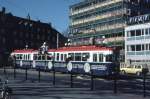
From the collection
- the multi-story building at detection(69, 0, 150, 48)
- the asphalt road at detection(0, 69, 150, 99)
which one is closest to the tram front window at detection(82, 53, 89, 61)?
the asphalt road at detection(0, 69, 150, 99)

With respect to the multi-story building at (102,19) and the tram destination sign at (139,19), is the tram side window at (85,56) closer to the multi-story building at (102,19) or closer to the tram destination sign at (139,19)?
the tram destination sign at (139,19)

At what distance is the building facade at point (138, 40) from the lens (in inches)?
2692

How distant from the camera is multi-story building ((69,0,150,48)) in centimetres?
8367

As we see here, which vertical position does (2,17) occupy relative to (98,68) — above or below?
above

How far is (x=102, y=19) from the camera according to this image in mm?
91312

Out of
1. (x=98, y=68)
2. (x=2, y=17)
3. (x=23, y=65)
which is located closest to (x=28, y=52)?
(x=23, y=65)

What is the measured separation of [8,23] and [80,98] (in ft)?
295

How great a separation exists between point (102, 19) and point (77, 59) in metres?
49.5

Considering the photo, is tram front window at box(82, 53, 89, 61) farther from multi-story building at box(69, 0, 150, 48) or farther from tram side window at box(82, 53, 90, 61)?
multi-story building at box(69, 0, 150, 48)

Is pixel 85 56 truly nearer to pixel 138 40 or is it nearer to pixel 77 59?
pixel 77 59

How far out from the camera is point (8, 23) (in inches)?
4126

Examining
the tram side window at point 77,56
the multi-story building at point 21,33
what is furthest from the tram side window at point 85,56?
the multi-story building at point 21,33

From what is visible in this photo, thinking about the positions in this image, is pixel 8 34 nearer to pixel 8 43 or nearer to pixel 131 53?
pixel 8 43

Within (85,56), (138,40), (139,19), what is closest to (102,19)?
(139,19)
